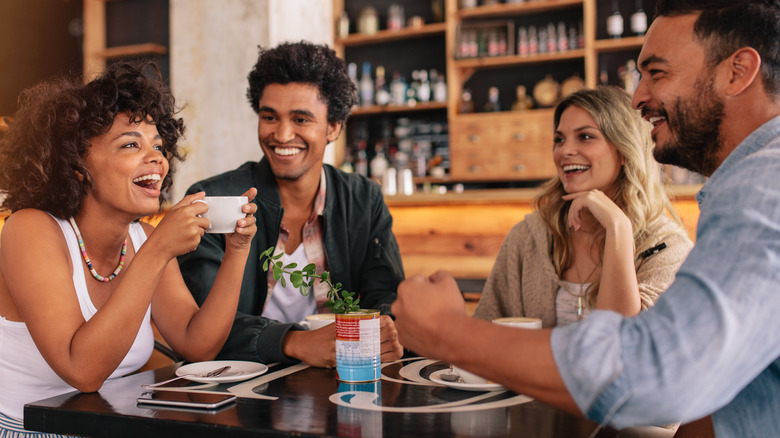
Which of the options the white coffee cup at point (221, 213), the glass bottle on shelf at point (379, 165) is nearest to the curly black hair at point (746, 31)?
the white coffee cup at point (221, 213)

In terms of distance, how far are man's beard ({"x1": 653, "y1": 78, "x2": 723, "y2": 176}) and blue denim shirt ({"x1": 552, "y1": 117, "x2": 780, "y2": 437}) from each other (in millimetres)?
233

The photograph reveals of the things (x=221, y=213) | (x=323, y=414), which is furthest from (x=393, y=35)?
(x=323, y=414)

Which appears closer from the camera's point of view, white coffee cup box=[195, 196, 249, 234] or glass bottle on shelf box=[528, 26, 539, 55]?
white coffee cup box=[195, 196, 249, 234]

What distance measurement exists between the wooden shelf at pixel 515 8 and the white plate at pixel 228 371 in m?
4.16

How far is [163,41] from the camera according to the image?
238 inches

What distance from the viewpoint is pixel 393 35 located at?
17.4 feet

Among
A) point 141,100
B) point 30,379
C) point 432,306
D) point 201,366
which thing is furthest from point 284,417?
point 141,100

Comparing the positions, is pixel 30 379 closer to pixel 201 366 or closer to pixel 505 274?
pixel 201 366

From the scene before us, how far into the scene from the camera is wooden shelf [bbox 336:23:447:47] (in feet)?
16.9

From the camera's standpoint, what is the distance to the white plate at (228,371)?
3.97 ft

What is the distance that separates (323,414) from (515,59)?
4.35 meters

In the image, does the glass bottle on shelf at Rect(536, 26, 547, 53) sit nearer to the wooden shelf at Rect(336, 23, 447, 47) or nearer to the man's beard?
the wooden shelf at Rect(336, 23, 447, 47)

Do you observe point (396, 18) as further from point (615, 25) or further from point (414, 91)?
point (615, 25)

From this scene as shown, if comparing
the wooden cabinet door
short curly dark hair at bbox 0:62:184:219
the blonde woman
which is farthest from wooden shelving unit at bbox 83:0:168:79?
the blonde woman
